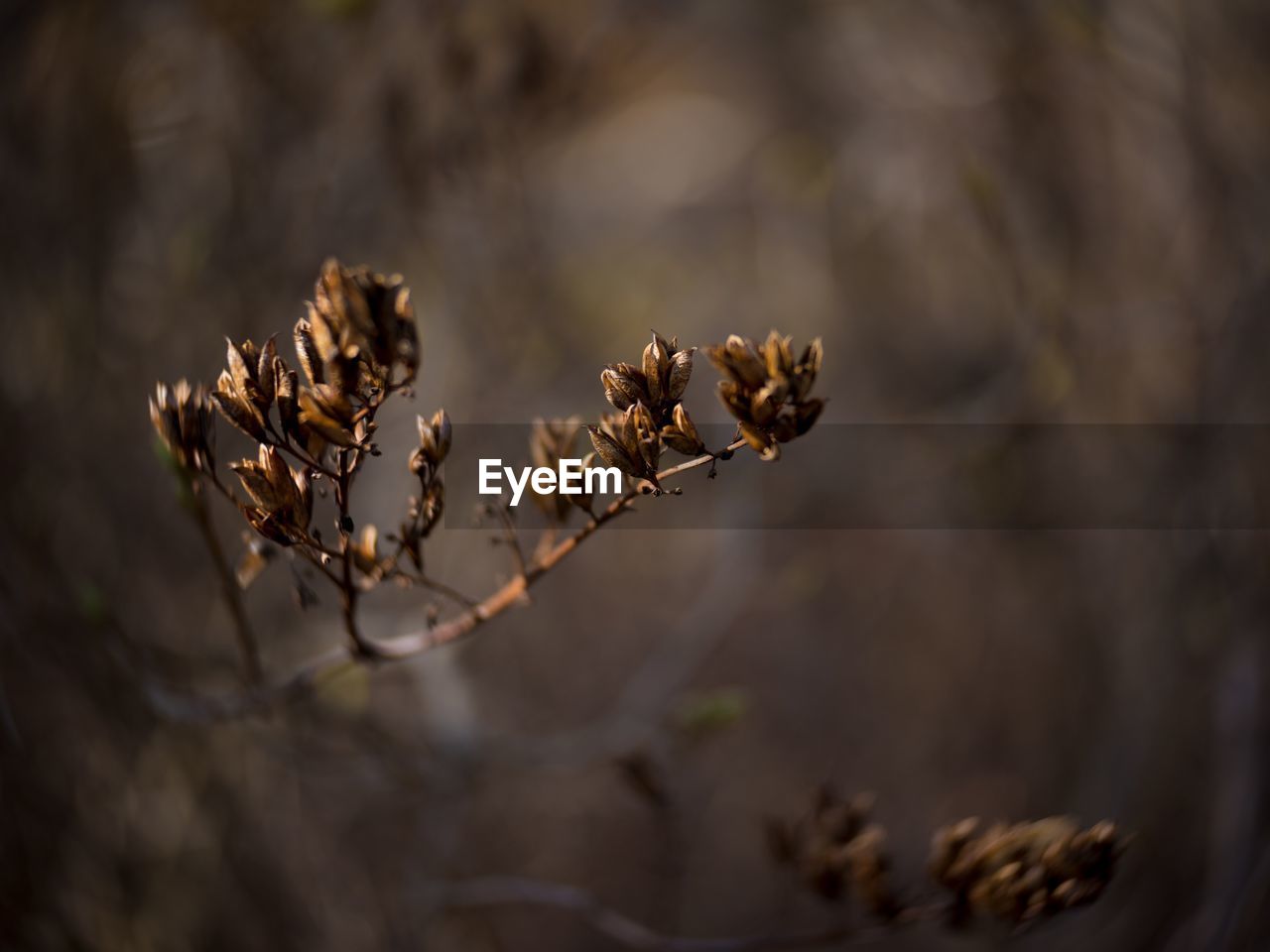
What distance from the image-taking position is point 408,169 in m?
1.96

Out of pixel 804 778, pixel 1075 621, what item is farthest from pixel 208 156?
pixel 1075 621

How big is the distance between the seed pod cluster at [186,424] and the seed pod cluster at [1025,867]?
2.89ft

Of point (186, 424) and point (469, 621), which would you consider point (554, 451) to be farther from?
point (186, 424)

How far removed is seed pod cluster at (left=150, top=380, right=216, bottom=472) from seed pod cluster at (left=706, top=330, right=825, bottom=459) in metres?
0.48

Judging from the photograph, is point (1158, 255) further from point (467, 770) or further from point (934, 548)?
point (467, 770)

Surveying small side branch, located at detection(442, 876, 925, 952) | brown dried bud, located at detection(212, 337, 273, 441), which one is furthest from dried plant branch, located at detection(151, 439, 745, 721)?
small side branch, located at detection(442, 876, 925, 952)

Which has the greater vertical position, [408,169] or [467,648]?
[408,169]

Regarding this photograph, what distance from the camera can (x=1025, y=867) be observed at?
0.97 meters

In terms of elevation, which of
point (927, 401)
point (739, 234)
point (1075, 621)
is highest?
point (739, 234)

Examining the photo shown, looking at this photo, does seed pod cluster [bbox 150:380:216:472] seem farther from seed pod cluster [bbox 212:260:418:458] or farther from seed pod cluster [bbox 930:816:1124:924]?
seed pod cluster [bbox 930:816:1124:924]

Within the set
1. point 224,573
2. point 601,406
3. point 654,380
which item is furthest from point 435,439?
point 601,406

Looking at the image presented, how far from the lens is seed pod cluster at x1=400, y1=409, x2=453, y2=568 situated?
787 mm

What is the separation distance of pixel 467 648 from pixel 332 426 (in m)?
1.95

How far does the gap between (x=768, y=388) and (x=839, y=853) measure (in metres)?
0.66
